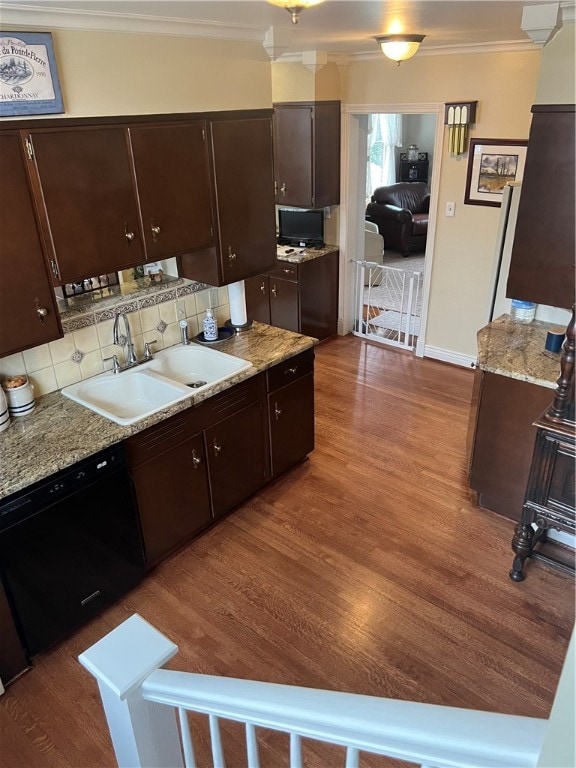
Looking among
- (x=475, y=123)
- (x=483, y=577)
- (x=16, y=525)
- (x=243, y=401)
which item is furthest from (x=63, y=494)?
(x=475, y=123)

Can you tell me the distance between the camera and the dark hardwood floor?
230cm

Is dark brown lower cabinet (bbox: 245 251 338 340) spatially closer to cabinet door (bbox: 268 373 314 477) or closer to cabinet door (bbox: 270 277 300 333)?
cabinet door (bbox: 270 277 300 333)

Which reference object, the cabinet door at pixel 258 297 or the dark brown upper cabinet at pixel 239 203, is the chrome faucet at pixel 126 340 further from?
the cabinet door at pixel 258 297

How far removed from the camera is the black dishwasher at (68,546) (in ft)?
7.38

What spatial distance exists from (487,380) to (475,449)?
→ 1.45ft

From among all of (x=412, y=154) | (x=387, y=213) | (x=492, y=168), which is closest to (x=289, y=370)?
(x=492, y=168)

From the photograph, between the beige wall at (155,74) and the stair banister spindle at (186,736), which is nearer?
the stair banister spindle at (186,736)

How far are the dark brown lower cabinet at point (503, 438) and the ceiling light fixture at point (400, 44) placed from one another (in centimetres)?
209

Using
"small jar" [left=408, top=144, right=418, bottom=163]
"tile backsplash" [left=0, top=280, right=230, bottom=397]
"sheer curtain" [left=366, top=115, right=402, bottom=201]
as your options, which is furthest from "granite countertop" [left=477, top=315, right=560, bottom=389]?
"small jar" [left=408, top=144, right=418, bottom=163]

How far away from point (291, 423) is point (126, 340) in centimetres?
114

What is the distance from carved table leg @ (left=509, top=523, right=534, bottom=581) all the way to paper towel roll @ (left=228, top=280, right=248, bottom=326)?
6.59 ft

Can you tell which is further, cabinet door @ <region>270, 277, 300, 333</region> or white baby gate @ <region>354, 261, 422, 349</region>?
white baby gate @ <region>354, 261, 422, 349</region>

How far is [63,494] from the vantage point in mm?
2354

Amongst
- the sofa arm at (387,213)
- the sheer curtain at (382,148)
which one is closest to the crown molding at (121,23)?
the sofa arm at (387,213)
